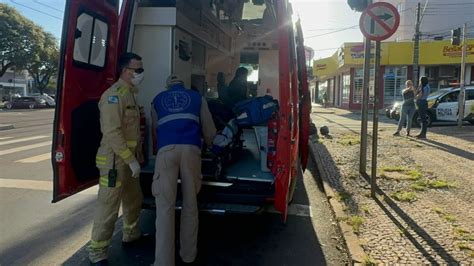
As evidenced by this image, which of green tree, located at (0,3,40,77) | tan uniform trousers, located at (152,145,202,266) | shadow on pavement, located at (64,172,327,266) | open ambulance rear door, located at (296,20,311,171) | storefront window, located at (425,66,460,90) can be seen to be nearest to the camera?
tan uniform trousers, located at (152,145,202,266)

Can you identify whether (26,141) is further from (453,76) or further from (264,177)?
(453,76)

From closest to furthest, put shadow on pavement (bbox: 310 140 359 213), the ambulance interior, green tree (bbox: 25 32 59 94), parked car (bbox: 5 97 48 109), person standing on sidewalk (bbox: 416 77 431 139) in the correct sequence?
the ambulance interior < shadow on pavement (bbox: 310 140 359 213) < person standing on sidewalk (bbox: 416 77 431 139) < parked car (bbox: 5 97 48 109) < green tree (bbox: 25 32 59 94)

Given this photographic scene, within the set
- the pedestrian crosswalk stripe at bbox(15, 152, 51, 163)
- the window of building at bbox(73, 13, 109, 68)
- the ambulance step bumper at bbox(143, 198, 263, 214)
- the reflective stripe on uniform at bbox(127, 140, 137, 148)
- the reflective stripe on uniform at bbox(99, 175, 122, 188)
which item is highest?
the window of building at bbox(73, 13, 109, 68)

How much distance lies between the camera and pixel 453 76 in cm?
2983

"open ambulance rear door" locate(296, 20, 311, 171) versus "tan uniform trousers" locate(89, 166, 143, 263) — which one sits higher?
"open ambulance rear door" locate(296, 20, 311, 171)

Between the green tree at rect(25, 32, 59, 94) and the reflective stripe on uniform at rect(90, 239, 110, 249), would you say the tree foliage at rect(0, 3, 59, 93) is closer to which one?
the green tree at rect(25, 32, 59, 94)

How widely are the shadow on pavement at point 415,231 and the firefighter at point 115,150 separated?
2.87 m

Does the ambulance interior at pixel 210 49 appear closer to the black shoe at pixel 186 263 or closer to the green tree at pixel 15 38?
the black shoe at pixel 186 263

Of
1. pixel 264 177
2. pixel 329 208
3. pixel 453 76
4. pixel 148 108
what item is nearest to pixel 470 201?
pixel 329 208

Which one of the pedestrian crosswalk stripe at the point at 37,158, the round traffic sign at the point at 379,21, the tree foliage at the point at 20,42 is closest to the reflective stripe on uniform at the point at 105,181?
the round traffic sign at the point at 379,21

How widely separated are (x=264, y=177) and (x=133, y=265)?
5.20 ft

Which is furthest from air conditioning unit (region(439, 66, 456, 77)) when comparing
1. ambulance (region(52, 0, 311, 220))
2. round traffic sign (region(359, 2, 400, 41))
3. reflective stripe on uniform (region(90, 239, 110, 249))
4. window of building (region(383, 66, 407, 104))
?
reflective stripe on uniform (region(90, 239, 110, 249))

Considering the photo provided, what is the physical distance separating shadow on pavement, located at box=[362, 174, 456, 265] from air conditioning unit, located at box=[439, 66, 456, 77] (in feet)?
90.6

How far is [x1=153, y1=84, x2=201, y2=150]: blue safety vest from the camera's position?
12.2 ft
